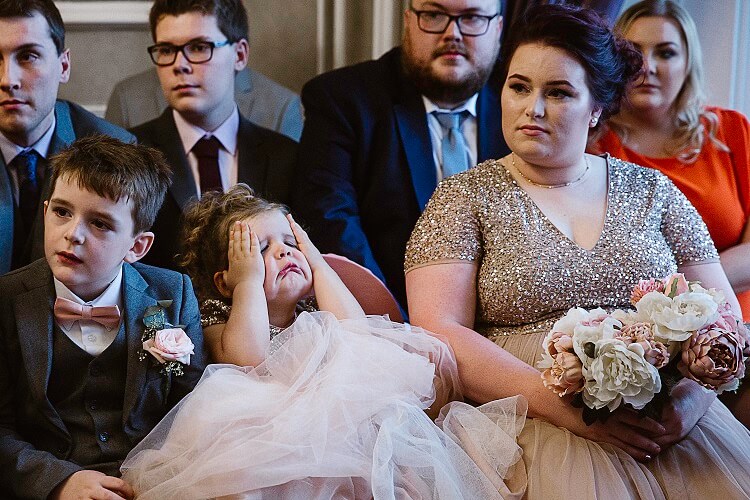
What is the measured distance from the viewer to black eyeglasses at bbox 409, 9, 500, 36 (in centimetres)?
289

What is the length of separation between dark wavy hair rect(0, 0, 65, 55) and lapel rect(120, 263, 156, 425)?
2.75 ft

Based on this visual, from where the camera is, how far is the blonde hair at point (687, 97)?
3006 millimetres

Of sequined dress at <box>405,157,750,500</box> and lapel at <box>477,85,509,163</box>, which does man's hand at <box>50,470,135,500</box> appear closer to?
sequined dress at <box>405,157,750,500</box>

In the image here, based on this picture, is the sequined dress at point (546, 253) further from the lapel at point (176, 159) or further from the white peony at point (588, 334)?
the lapel at point (176, 159)

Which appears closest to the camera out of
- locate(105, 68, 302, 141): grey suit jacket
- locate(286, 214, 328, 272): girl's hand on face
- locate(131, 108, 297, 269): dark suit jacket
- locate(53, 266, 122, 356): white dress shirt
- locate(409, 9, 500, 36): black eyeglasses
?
locate(53, 266, 122, 356): white dress shirt

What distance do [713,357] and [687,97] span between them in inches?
53.9

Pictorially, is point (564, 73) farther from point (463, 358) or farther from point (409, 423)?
point (409, 423)

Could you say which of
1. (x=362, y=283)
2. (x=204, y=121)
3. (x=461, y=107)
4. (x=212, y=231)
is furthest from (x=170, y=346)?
(x=461, y=107)

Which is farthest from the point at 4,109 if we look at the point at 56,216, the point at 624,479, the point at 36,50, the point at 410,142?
the point at 624,479

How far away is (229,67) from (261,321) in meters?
1.07

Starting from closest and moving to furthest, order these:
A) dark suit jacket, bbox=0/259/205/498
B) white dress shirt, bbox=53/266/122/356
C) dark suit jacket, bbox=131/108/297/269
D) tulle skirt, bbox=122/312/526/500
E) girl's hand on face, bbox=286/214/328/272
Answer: tulle skirt, bbox=122/312/526/500 < dark suit jacket, bbox=0/259/205/498 < white dress shirt, bbox=53/266/122/356 < girl's hand on face, bbox=286/214/328/272 < dark suit jacket, bbox=131/108/297/269

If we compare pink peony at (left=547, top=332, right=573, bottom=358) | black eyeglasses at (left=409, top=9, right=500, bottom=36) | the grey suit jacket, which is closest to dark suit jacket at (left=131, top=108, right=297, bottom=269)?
the grey suit jacket

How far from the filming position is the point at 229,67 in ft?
9.83

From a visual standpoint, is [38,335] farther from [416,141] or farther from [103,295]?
[416,141]
